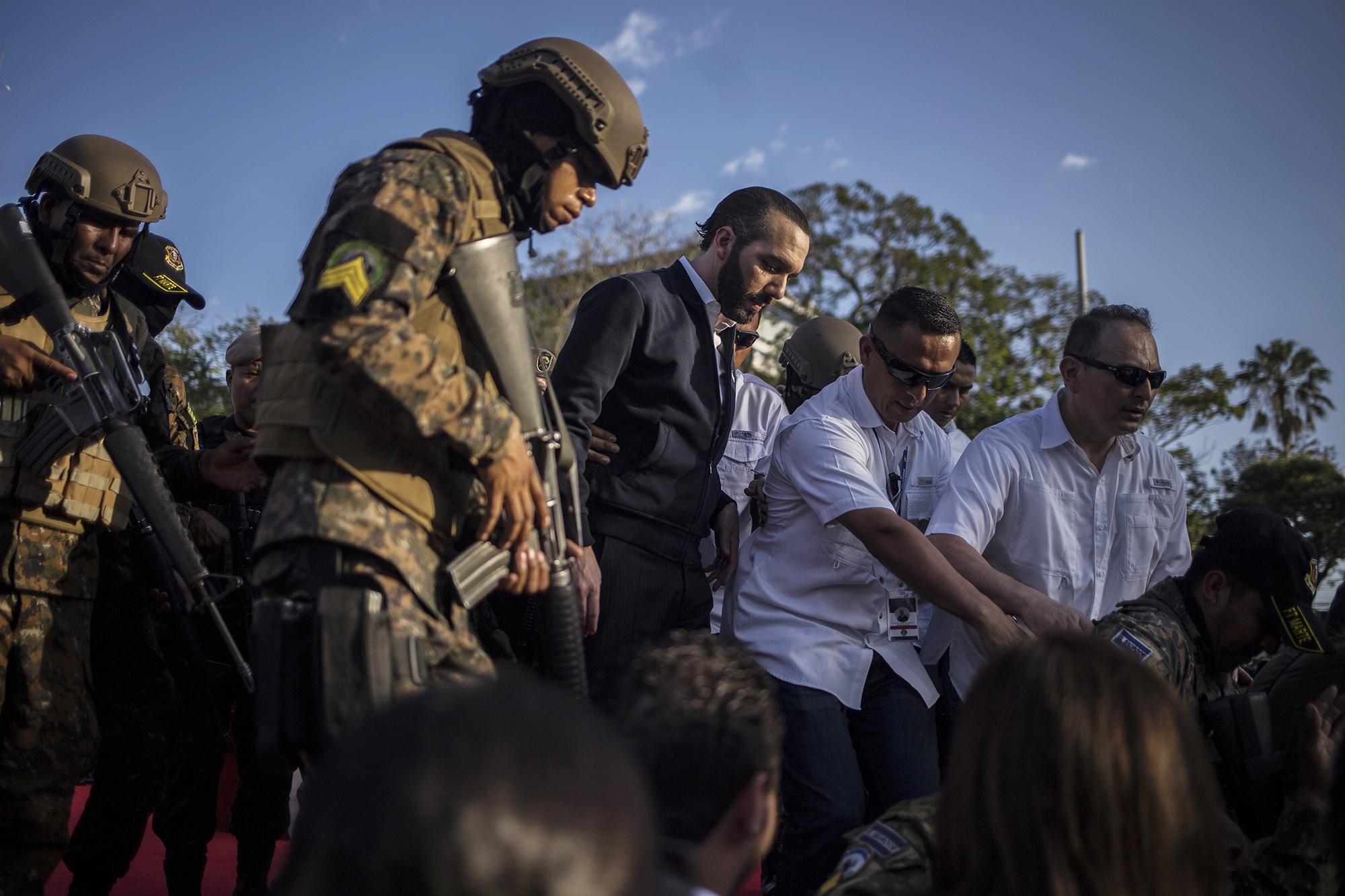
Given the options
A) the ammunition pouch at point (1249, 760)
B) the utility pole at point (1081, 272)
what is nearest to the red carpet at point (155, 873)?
the ammunition pouch at point (1249, 760)

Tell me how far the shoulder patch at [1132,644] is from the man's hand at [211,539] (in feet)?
10.2

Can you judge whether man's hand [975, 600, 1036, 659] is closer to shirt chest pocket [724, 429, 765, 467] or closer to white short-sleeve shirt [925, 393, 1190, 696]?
white short-sleeve shirt [925, 393, 1190, 696]

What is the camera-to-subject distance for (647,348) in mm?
3398

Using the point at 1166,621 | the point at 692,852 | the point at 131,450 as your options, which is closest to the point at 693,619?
the point at 1166,621

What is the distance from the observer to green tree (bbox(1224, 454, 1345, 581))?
25.6m

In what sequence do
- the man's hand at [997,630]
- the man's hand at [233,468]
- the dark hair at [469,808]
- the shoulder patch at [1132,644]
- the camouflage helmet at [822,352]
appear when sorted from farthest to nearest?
the camouflage helmet at [822,352] → the man's hand at [233,468] → the man's hand at [997,630] → the shoulder patch at [1132,644] → the dark hair at [469,808]

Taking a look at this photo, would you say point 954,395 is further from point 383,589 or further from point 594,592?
point 383,589

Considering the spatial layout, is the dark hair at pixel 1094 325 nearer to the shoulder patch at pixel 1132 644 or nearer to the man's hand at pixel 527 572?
the shoulder patch at pixel 1132 644

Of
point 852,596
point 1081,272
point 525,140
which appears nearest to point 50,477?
point 525,140

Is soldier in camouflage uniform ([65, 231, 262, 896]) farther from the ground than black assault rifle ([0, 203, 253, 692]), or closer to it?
closer to it

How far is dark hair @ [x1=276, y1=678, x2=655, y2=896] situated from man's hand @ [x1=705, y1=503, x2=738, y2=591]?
118 inches

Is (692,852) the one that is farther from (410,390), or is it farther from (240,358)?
(240,358)

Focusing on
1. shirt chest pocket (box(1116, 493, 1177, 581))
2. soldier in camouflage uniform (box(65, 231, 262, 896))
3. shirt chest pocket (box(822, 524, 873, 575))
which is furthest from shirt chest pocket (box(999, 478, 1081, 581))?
soldier in camouflage uniform (box(65, 231, 262, 896))

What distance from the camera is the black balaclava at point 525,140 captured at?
96.3 inches
